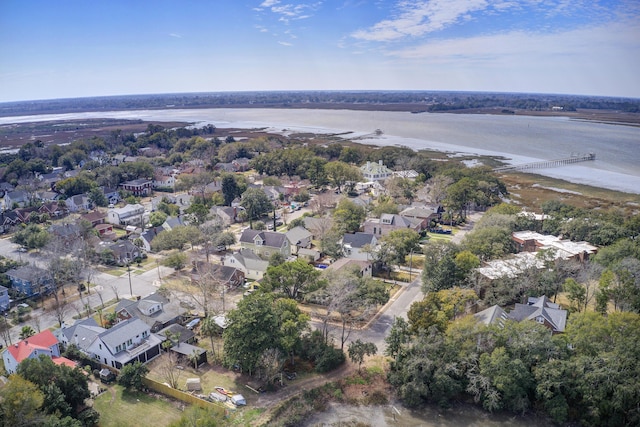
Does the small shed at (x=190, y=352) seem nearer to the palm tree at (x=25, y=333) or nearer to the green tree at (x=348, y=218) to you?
the palm tree at (x=25, y=333)

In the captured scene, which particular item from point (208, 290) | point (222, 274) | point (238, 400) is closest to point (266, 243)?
point (222, 274)

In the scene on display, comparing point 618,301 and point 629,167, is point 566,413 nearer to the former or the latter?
point 618,301

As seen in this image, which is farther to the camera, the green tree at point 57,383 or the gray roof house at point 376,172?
the gray roof house at point 376,172

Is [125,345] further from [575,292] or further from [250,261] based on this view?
[575,292]

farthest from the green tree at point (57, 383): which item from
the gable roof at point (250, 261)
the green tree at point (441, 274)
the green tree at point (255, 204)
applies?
the green tree at point (255, 204)

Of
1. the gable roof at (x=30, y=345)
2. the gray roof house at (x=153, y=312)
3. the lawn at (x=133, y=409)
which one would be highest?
the gable roof at (x=30, y=345)

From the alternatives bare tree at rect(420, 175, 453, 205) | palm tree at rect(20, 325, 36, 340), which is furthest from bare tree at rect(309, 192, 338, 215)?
palm tree at rect(20, 325, 36, 340)

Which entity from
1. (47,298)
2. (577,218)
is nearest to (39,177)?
(47,298)
